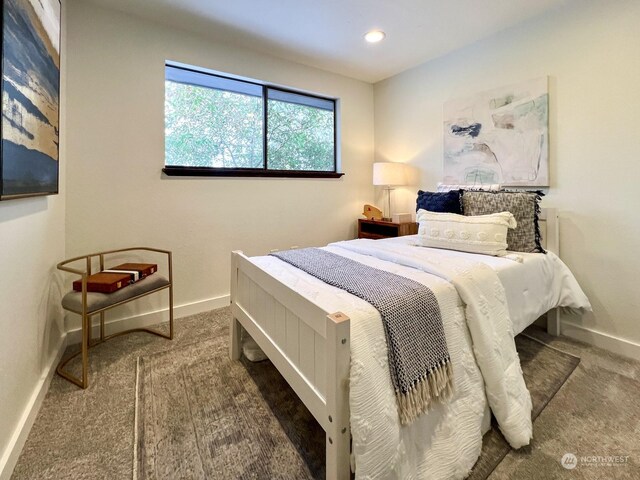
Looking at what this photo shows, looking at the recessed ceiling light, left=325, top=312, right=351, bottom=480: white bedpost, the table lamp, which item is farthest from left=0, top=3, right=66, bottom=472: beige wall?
the table lamp

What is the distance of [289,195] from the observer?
3.12m

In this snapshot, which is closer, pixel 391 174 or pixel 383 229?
pixel 391 174

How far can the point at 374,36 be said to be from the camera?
254 cm

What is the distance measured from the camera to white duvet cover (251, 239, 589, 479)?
93cm

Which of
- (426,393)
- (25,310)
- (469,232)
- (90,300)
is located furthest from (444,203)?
(25,310)

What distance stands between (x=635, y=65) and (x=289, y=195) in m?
2.63

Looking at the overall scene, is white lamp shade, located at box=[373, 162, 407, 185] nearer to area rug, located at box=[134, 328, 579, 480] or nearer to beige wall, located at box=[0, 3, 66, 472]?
area rug, located at box=[134, 328, 579, 480]

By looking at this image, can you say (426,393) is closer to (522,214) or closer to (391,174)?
(522,214)

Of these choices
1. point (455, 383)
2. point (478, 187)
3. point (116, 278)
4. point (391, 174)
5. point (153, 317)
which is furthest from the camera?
point (391, 174)

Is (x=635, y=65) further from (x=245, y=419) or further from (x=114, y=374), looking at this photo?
(x=114, y=374)

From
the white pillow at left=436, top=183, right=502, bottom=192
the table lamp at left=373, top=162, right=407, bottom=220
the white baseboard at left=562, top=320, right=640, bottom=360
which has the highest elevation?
the table lamp at left=373, top=162, right=407, bottom=220

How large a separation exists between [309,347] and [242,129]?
2349 mm

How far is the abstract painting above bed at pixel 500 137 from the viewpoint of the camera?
2.28m

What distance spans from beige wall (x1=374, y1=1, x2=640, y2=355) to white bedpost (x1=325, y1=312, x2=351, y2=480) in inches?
84.4
